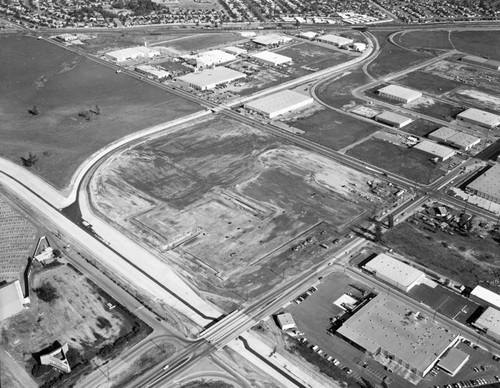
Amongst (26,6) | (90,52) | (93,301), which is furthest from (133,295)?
(26,6)

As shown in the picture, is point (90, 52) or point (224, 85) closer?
point (224, 85)

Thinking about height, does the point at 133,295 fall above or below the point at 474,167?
below

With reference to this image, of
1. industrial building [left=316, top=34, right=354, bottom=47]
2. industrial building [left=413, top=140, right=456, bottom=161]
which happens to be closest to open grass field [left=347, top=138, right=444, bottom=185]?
industrial building [left=413, top=140, right=456, bottom=161]

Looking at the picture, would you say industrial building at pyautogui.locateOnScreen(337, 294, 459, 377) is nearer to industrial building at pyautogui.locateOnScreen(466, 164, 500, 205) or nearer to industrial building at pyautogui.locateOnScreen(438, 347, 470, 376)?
industrial building at pyautogui.locateOnScreen(438, 347, 470, 376)

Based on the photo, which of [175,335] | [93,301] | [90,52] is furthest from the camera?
[90,52]

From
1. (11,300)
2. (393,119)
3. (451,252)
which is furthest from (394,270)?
(393,119)

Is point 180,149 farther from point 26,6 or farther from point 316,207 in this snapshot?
point 26,6

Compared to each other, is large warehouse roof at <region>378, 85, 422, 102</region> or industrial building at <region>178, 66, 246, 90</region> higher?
large warehouse roof at <region>378, 85, 422, 102</region>

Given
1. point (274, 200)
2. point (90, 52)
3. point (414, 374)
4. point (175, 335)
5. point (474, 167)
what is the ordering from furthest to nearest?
point (90, 52) → point (474, 167) → point (274, 200) → point (175, 335) → point (414, 374)
